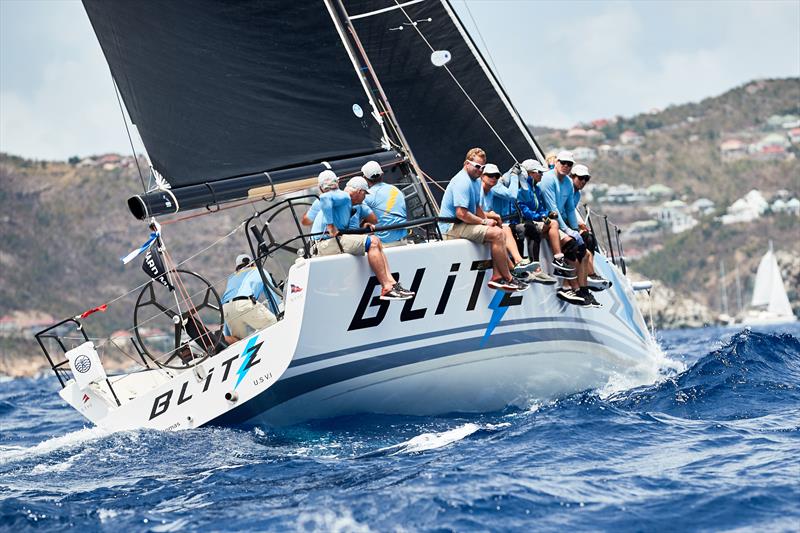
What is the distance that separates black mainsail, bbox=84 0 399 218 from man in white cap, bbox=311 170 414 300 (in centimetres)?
101

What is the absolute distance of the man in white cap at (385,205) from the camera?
26.6ft

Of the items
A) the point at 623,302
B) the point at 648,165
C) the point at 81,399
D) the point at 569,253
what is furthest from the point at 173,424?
the point at 648,165

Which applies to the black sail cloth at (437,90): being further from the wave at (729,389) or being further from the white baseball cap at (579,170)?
the wave at (729,389)

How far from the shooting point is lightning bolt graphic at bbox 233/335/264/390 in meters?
7.37

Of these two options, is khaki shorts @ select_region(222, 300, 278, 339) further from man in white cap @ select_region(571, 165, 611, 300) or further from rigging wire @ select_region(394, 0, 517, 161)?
rigging wire @ select_region(394, 0, 517, 161)

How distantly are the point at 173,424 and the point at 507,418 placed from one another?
89.5 inches

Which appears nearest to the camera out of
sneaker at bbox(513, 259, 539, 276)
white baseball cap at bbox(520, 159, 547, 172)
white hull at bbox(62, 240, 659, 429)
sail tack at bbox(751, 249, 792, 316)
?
white hull at bbox(62, 240, 659, 429)

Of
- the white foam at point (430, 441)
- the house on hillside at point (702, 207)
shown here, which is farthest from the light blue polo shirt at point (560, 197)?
the house on hillside at point (702, 207)

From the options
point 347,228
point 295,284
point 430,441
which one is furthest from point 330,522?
point 347,228

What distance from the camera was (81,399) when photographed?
29.0ft

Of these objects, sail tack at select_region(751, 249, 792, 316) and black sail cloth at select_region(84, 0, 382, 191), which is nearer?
black sail cloth at select_region(84, 0, 382, 191)

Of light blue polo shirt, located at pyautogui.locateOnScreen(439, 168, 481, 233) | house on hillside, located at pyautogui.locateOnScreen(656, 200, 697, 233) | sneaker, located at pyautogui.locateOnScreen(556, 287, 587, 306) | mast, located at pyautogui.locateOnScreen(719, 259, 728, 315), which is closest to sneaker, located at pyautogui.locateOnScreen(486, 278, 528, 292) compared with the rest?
light blue polo shirt, located at pyautogui.locateOnScreen(439, 168, 481, 233)

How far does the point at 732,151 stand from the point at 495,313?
103 meters

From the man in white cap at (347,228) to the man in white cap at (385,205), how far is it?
0.23m
